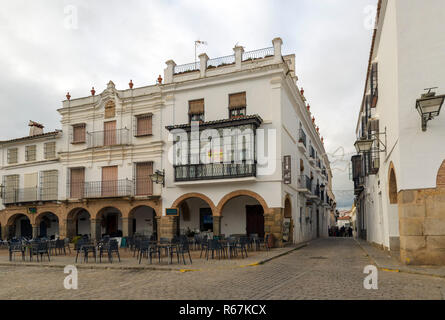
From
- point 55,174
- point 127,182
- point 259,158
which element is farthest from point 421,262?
point 55,174

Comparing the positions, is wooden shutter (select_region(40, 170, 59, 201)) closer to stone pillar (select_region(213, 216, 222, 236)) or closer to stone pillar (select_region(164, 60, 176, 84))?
stone pillar (select_region(164, 60, 176, 84))

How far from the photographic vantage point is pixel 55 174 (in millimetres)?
25031

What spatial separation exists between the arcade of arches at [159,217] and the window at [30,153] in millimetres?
3452

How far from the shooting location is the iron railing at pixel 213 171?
18.9 m

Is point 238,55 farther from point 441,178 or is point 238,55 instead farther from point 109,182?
point 441,178

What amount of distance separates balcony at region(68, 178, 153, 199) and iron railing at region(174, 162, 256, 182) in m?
2.74

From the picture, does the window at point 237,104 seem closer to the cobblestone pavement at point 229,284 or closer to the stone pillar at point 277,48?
the stone pillar at point 277,48

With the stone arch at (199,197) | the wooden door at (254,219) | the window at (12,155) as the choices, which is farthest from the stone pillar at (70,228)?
the wooden door at (254,219)

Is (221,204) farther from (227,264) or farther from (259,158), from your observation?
(227,264)

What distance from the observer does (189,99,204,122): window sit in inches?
831

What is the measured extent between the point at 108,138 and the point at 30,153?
699 centimetres

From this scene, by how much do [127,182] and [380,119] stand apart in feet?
46.2

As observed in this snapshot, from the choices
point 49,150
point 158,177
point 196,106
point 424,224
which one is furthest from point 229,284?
point 49,150

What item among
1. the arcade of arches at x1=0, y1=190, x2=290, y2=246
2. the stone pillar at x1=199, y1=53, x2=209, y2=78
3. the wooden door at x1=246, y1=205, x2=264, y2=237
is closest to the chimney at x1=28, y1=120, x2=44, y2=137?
the arcade of arches at x1=0, y1=190, x2=290, y2=246
